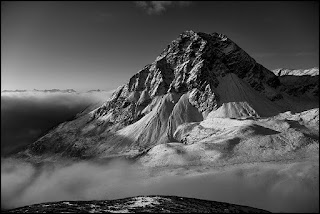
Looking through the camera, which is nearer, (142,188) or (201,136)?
(142,188)

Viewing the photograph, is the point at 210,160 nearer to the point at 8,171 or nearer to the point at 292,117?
the point at 292,117

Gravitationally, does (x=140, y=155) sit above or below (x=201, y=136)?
below

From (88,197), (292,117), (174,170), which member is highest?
(292,117)

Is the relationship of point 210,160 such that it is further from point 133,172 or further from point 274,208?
point 274,208

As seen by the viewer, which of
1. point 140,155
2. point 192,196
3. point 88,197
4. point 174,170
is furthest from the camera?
point 140,155

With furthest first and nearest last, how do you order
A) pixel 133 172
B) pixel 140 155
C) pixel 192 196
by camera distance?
pixel 140 155 → pixel 133 172 → pixel 192 196

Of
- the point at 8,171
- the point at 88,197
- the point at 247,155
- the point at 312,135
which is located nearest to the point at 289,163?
the point at 247,155
